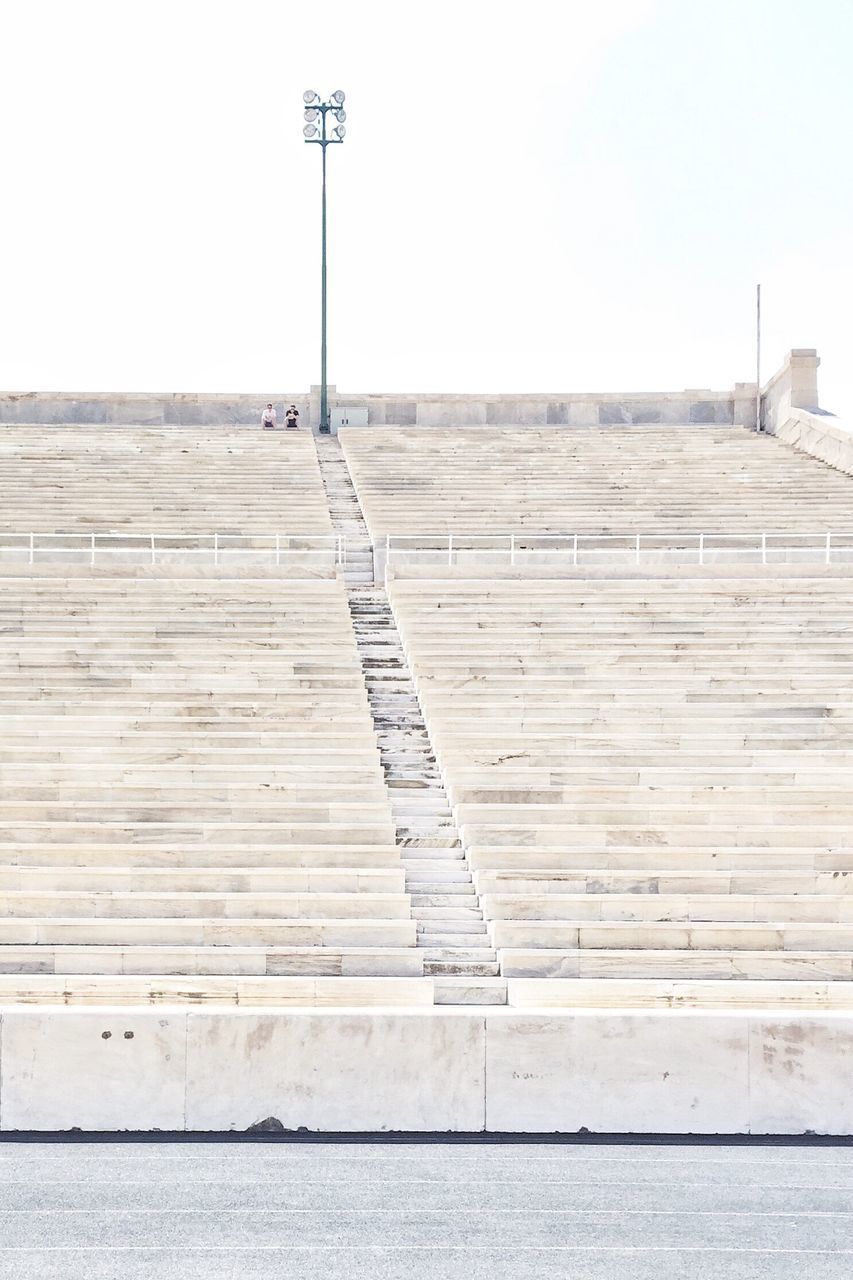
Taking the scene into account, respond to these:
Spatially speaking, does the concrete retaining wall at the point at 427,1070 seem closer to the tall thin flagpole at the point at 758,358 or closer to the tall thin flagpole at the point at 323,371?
the tall thin flagpole at the point at 323,371

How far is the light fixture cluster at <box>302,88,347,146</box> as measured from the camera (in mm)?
30969

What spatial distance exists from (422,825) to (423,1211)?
4882mm

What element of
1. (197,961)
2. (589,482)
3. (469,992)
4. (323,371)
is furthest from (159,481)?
(469,992)

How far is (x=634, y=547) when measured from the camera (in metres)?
19.8

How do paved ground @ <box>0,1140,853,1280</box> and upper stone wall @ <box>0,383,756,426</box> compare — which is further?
upper stone wall @ <box>0,383,756,426</box>

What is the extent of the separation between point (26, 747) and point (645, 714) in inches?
221

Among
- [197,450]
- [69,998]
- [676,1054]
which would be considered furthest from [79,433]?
[676,1054]

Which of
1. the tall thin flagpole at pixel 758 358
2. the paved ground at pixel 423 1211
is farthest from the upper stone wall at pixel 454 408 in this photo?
the paved ground at pixel 423 1211

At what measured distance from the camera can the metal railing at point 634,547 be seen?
18000mm

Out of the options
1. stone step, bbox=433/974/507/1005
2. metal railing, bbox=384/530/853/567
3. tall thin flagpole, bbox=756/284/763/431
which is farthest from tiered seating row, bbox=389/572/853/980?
tall thin flagpole, bbox=756/284/763/431

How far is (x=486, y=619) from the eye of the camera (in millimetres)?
16031

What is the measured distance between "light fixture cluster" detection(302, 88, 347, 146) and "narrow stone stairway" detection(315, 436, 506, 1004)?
53.5 feet

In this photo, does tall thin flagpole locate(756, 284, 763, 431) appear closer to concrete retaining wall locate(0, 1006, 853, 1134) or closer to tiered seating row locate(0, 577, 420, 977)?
tiered seating row locate(0, 577, 420, 977)

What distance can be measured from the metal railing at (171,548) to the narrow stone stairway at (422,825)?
1067 millimetres
